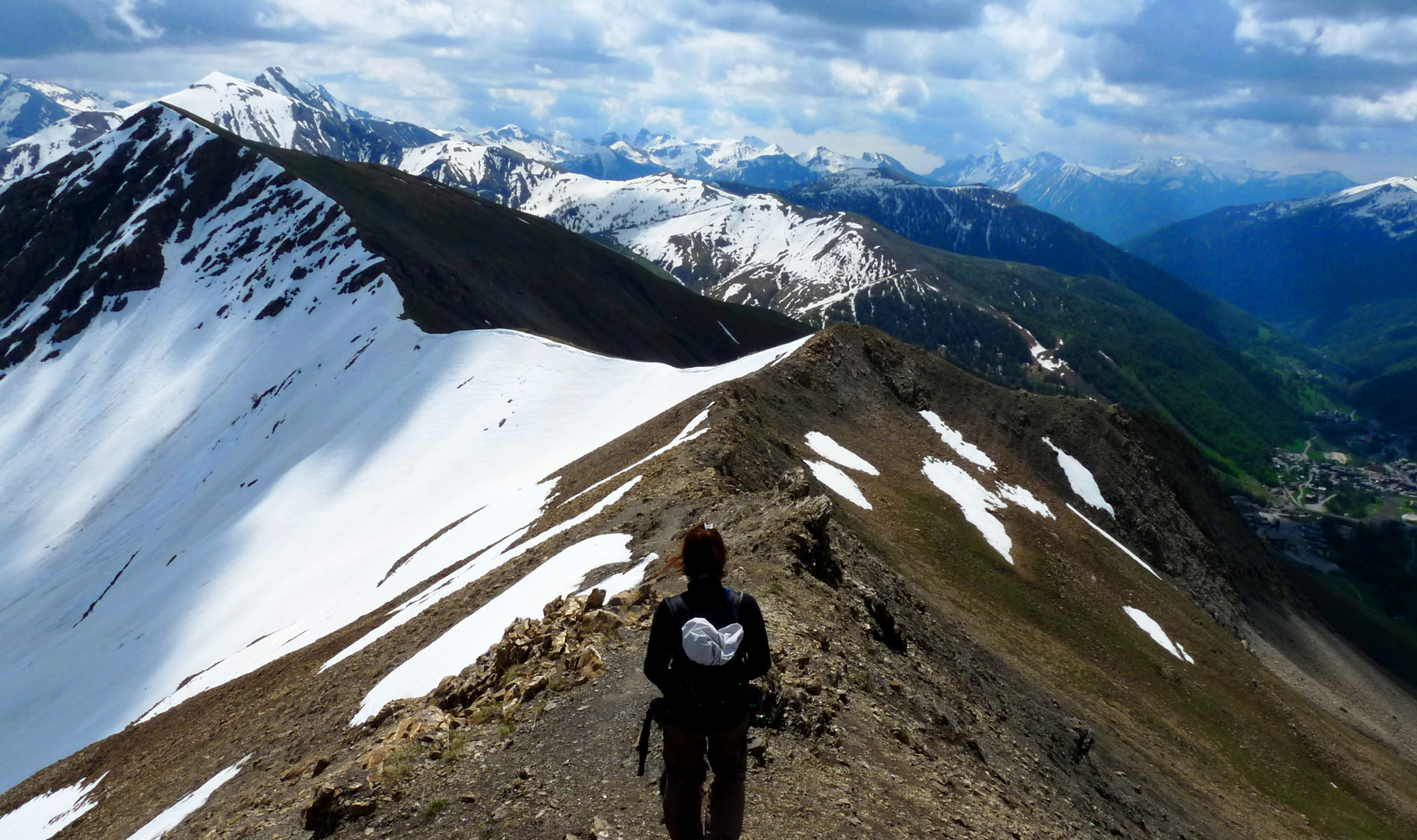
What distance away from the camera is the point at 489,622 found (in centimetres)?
2195

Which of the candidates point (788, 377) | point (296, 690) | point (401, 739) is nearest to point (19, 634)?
point (296, 690)

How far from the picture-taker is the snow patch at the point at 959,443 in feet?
175

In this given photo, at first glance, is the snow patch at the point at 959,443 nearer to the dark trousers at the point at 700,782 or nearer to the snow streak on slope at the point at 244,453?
the snow streak on slope at the point at 244,453

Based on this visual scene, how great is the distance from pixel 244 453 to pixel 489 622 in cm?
7520

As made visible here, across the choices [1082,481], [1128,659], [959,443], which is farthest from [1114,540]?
[1128,659]

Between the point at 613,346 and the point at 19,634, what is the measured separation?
87566mm

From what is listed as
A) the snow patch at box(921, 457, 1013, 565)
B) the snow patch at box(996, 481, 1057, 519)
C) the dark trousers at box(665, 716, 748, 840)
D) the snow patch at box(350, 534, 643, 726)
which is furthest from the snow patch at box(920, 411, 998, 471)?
the dark trousers at box(665, 716, 748, 840)

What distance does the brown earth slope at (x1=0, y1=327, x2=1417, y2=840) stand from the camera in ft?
39.7

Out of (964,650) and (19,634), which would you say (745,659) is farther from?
(19,634)

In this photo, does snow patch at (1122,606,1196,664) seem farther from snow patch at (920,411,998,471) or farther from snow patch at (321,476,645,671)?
snow patch at (321,476,645,671)

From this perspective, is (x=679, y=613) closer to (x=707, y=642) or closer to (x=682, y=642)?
(x=682, y=642)

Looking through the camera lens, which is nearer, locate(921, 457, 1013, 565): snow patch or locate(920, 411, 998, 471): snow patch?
locate(921, 457, 1013, 565): snow patch

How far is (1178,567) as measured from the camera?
58938mm

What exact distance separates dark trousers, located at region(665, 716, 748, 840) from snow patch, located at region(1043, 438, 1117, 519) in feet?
190
